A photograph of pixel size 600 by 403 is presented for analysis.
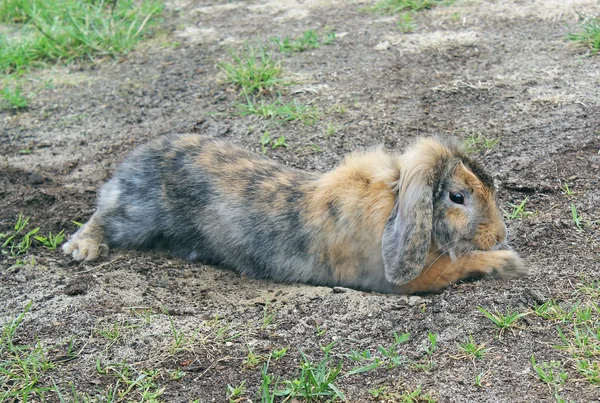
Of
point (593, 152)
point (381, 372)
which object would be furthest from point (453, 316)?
point (593, 152)

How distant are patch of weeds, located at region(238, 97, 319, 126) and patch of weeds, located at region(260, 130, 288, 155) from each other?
289 mm

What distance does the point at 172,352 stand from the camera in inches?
161

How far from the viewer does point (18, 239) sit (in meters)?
5.53

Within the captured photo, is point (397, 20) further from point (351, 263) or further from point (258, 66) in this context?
point (351, 263)

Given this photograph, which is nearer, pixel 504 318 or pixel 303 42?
pixel 504 318

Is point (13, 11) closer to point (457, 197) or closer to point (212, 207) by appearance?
point (212, 207)

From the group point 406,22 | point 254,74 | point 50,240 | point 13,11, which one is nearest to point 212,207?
point 50,240

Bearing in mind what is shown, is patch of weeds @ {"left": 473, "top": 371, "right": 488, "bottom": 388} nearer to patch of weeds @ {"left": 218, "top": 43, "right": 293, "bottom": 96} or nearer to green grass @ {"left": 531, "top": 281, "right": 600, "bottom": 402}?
green grass @ {"left": 531, "top": 281, "right": 600, "bottom": 402}

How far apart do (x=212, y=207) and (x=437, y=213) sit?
1.48 m

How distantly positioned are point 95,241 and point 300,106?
2359 mm

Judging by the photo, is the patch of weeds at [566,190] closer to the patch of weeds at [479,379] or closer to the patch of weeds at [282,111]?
the patch of weeds at [479,379]

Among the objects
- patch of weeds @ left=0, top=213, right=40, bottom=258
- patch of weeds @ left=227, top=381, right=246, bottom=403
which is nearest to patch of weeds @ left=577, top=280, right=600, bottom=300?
patch of weeds @ left=227, top=381, right=246, bottom=403

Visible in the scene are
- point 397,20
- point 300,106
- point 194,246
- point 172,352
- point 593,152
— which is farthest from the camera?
point 397,20

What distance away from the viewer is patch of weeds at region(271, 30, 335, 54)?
795cm
